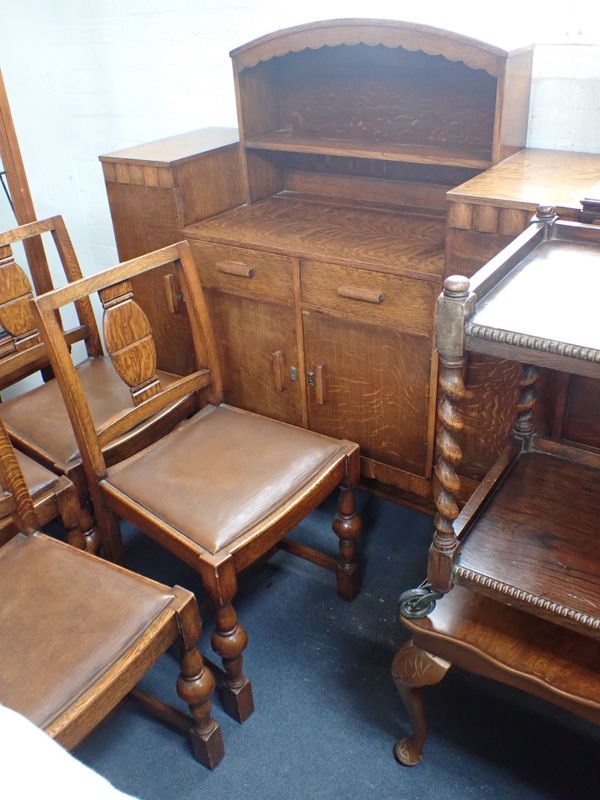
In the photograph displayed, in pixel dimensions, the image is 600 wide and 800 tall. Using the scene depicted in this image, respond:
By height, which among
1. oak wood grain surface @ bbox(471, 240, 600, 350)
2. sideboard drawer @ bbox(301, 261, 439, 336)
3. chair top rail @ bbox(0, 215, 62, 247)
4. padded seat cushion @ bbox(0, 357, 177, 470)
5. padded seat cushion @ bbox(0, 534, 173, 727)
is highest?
oak wood grain surface @ bbox(471, 240, 600, 350)

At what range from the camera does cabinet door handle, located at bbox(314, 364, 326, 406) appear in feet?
6.90

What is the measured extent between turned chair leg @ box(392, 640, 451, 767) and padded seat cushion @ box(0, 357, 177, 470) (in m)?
0.92

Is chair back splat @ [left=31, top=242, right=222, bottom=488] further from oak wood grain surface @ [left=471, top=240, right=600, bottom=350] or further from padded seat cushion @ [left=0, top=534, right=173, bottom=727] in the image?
oak wood grain surface @ [left=471, top=240, right=600, bottom=350]

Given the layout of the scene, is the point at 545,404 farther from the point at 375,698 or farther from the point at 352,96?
the point at 352,96

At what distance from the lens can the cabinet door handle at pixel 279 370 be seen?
2.16m

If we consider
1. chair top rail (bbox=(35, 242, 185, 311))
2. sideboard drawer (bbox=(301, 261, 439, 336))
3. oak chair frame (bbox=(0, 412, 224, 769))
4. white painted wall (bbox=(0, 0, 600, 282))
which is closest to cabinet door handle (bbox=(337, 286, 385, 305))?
sideboard drawer (bbox=(301, 261, 439, 336))

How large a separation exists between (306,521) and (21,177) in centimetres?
140

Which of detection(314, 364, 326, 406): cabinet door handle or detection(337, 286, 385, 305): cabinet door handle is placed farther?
detection(314, 364, 326, 406): cabinet door handle

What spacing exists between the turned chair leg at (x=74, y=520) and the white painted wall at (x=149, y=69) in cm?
142

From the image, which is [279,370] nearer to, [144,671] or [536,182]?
[536,182]

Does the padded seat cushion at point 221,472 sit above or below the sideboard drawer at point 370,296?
below

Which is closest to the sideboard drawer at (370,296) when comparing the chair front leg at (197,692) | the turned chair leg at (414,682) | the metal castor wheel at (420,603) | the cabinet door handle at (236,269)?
the cabinet door handle at (236,269)

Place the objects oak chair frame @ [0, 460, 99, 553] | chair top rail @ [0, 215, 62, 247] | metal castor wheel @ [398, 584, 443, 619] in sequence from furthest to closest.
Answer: chair top rail @ [0, 215, 62, 247] → oak chair frame @ [0, 460, 99, 553] → metal castor wheel @ [398, 584, 443, 619]

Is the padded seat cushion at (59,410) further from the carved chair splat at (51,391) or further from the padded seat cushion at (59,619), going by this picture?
the padded seat cushion at (59,619)
